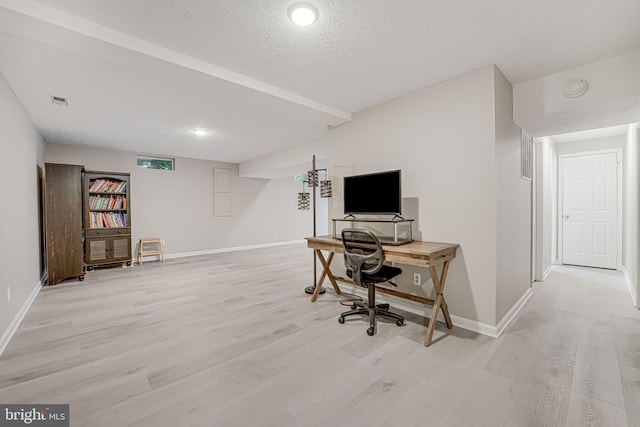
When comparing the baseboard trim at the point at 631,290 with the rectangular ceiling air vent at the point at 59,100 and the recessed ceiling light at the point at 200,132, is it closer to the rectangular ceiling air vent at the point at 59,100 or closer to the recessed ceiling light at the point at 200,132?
the recessed ceiling light at the point at 200,132

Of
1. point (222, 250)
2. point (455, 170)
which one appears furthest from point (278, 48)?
point (222, 250)

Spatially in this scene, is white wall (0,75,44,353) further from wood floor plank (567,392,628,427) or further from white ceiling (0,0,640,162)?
wood floor plank (567,392,628,427)

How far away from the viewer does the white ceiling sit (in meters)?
1.73

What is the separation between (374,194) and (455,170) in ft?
2.70

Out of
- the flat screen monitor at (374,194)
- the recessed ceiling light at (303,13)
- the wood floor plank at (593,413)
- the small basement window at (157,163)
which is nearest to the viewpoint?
the wood floor plank at (593,413)

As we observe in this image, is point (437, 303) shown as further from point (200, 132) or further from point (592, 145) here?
point (592, 145)

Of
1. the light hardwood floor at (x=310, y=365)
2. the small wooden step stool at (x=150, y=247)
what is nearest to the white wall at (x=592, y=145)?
the light hardwood floor at (x=310, y=365)

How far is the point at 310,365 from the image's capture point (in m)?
2.02

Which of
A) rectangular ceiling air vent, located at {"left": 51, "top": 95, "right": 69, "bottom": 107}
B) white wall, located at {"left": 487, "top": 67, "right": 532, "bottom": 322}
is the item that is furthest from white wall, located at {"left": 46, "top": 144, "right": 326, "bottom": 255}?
white wall, located at {"left": 487, "top": 67, "right": 532, "bottom": 322}

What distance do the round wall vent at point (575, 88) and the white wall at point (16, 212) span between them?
5.07 m

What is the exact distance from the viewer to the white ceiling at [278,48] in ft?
5.66

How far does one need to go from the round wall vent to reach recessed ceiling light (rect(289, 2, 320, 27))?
2.39 meters

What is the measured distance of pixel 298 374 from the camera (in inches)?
75.2

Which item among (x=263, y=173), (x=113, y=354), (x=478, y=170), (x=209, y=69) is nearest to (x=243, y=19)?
(x=209, y=69)
